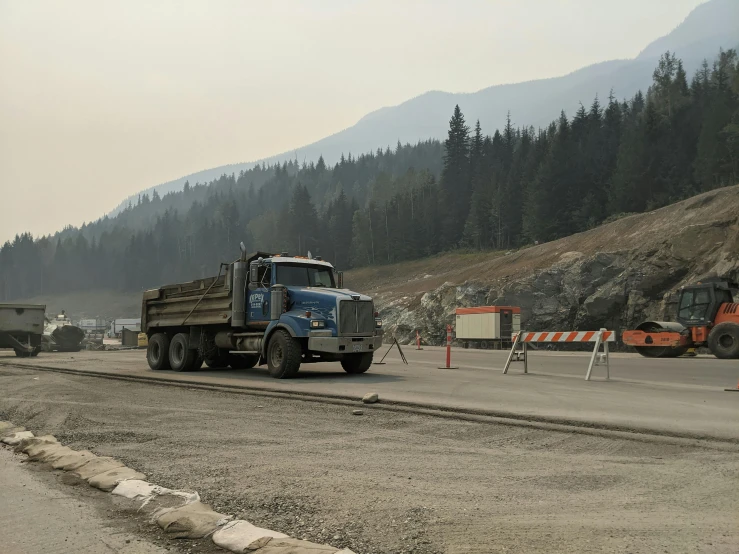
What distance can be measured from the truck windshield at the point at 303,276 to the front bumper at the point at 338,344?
6.47 feet

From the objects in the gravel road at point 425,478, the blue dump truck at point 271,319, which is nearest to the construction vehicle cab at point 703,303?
the blue dump truck at point 271,319

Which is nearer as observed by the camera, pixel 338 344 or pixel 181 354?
pixel 338 344

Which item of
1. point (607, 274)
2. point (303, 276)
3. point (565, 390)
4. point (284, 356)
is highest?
point (607, 274)

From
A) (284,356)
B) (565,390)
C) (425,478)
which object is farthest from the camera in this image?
(284,356)

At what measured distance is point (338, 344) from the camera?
15.0 meters

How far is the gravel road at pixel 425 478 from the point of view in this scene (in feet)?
13.6

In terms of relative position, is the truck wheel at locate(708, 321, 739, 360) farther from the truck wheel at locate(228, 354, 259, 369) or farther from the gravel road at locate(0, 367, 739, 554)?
the gravel road at locate(0, 367, 739, 554)

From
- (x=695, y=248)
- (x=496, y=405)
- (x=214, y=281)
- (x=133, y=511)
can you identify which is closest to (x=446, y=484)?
(x=133, y=511)

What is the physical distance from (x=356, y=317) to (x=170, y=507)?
1084 centimetres

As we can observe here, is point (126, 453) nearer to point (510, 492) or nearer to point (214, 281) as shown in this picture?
point (510, 492)

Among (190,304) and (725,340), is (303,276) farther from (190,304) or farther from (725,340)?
(725,340)

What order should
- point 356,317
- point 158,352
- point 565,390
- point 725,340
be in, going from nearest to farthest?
point 565,390 → point 356,317 → point 158,352 → point 725,340

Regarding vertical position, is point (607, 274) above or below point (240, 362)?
above

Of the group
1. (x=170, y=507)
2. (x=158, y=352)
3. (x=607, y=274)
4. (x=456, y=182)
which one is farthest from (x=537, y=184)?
(x=170, y=507)
